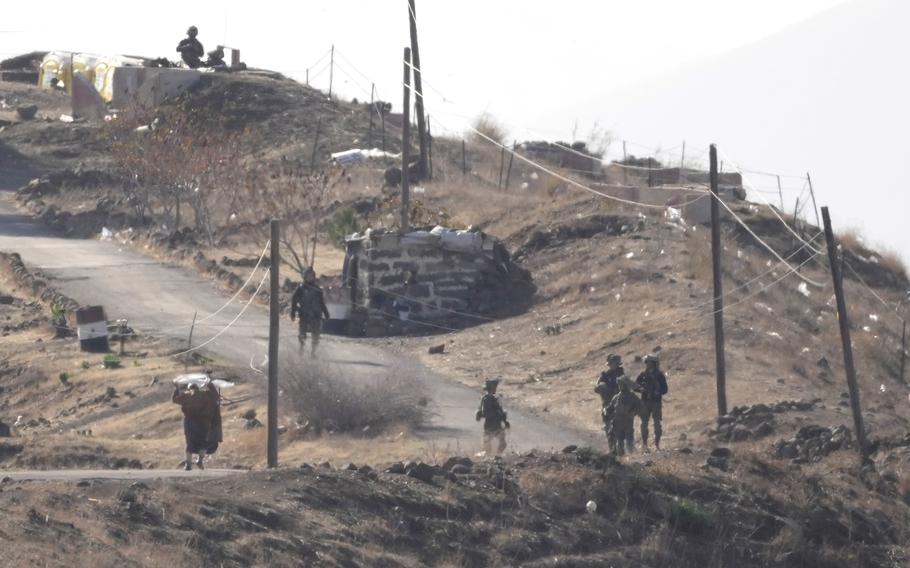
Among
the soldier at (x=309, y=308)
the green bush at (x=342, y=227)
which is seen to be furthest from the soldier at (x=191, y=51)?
the soldier at (x=309, y=308)

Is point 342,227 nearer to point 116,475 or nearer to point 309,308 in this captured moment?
point 309,308

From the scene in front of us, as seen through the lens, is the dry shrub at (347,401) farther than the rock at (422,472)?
Yes

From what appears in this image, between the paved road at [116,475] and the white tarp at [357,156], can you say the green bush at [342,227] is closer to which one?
the white tarp at [357,156]

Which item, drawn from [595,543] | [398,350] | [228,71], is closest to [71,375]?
[398,350]

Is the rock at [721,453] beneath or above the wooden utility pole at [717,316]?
beneath

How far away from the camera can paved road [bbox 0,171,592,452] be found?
23.9 metres

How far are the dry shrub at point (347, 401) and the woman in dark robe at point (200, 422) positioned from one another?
11.2 feet

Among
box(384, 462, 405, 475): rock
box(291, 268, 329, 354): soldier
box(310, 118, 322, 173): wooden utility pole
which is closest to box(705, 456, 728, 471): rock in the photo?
box(384, 462, 405, 475): rock

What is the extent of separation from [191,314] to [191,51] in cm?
3234

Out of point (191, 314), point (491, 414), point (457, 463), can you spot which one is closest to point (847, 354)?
point (491, 414)

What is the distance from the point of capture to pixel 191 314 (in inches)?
1342

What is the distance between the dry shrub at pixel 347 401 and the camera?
916 inches

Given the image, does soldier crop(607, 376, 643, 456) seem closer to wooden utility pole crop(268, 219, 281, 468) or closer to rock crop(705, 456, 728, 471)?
rock crop(705, 456, 728, 471)

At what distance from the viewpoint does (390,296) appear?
109 feet
